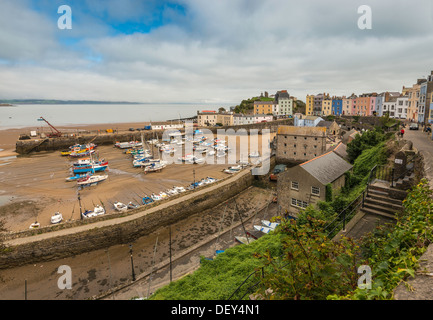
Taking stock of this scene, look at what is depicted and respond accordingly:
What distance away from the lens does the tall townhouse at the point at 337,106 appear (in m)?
78.4

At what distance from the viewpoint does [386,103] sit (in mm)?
57719

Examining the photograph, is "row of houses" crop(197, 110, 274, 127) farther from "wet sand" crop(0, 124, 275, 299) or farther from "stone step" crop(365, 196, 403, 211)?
"stone step" crop(365, 196, 403, 211)

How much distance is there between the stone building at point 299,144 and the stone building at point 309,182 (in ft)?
45.7

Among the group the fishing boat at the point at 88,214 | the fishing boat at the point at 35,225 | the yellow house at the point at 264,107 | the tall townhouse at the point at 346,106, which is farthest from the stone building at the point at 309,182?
the yellow house at the point at 264,107

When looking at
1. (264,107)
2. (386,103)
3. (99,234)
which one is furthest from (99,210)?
(264,107)

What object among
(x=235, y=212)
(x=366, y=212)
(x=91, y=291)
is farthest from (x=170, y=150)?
(x=366, y=212)

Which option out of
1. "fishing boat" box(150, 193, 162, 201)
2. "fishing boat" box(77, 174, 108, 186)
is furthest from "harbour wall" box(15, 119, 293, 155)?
"fishing boat" box(150, 193, 162, 201)

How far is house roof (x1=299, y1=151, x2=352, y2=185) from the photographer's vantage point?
16016 millimetres

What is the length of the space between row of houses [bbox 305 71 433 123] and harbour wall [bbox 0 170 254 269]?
30.6m

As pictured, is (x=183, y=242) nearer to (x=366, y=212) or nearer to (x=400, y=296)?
(x=366, y=212)

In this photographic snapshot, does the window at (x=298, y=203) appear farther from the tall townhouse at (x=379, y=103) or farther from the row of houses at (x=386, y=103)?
the tall townhouse at (x=379, y=103)

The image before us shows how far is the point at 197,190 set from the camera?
73.7 feet
